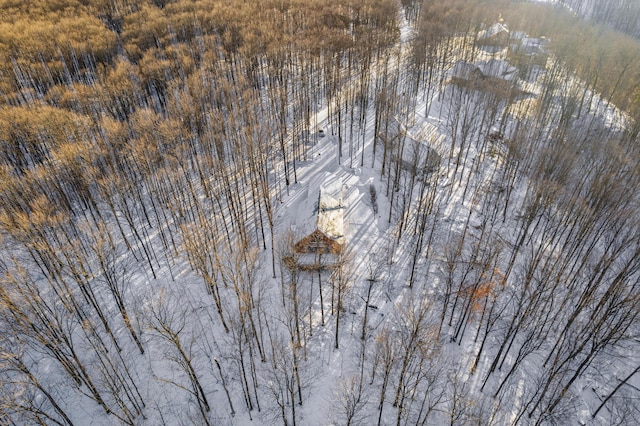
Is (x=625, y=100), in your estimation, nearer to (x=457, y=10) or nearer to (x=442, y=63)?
(x=442, y=63)

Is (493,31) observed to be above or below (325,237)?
above

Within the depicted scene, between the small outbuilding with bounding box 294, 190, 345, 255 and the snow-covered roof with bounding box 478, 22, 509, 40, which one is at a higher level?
the snow-covered roof with bounding box 478, 22, 509, 40

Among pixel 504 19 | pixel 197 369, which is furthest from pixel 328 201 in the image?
pixel 504 19

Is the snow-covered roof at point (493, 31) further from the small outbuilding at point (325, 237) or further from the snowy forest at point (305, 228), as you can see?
the small outbuilding at point (325, 237)

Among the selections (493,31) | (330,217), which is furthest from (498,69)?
(330,217)

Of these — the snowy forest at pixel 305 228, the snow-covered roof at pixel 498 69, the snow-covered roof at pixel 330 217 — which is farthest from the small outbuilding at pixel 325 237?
the snow-covered roof at pixel 498 69

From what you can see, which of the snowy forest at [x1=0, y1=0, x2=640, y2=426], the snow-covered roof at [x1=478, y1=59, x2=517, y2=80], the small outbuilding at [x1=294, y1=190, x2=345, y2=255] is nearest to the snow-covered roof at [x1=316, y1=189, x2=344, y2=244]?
the small outbuilding at [x1=294, y1=190, x2=345, y2=255]

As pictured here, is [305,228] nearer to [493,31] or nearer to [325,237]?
[325,237]

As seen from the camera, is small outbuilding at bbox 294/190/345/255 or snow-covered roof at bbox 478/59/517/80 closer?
small outbuilding at bbox 294/190/345/255

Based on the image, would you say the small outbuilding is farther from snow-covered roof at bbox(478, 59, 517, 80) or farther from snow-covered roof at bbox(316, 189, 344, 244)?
snow-covered roof at bbox(478, 59, 517, 80)
